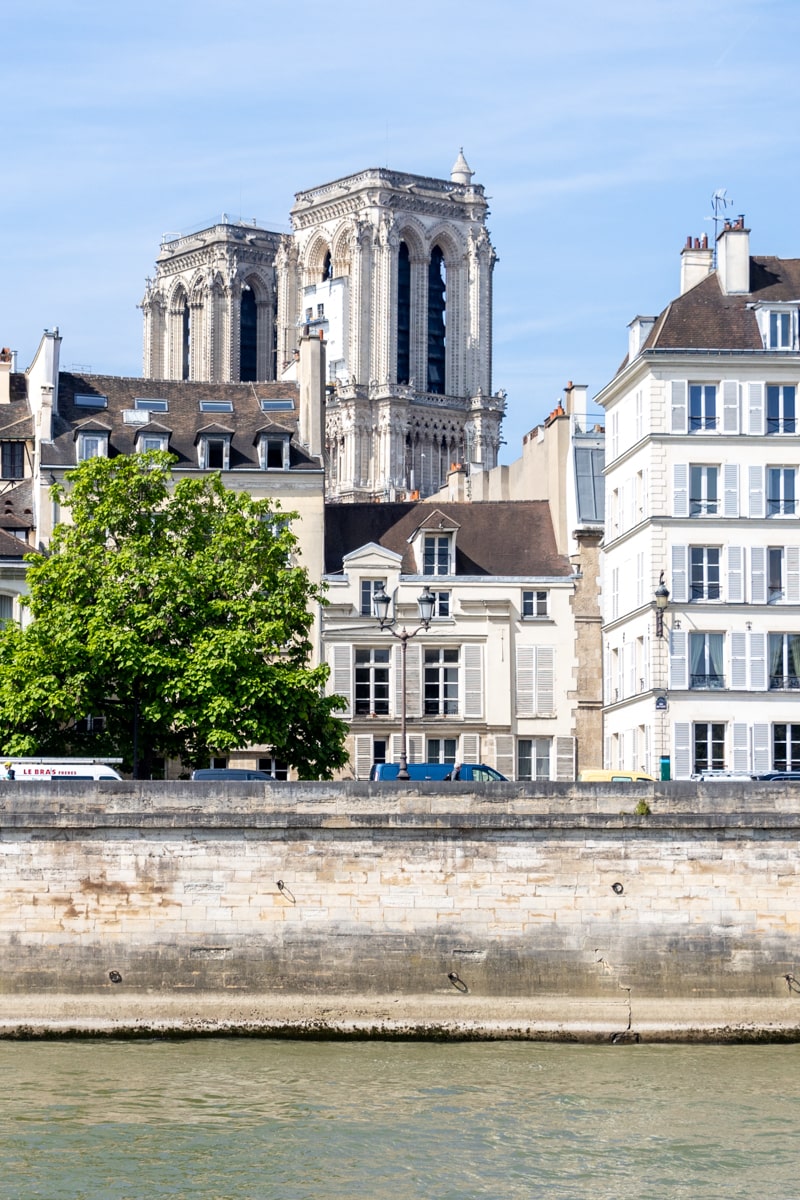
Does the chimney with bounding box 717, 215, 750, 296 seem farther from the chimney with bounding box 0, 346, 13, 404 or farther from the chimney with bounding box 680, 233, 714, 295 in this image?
the chimney with bounding box 0, 346, 13, 404

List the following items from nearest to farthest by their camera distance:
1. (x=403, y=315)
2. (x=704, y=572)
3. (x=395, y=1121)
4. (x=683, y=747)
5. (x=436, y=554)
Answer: (x=395, y=1121) < (x=683, y=747) < (x=704, y=572) < (x=436, y=554) < (x=403, y=315)

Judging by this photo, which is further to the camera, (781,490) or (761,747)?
(781,490)

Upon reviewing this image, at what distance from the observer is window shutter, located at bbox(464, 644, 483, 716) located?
175 ft

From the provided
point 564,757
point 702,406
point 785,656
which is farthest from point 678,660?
point 564,757

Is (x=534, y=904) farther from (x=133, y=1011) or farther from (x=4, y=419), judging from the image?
(x=4, y=419)

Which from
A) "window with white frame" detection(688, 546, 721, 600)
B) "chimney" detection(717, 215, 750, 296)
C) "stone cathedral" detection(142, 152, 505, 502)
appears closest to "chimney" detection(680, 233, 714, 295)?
"chimney" detection(717, 215, 750, 296)

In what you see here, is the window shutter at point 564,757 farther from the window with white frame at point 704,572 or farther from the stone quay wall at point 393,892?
the stone quay wall at point 393,892

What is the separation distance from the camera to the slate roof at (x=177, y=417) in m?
54.8

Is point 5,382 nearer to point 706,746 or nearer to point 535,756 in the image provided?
point 535,756

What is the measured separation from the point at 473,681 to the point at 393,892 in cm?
1986

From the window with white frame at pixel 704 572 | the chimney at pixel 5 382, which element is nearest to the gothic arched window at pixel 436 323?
the chimney at pixel 5 382

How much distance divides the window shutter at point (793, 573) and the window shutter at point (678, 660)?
2.50m

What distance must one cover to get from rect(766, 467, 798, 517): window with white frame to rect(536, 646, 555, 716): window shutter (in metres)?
7.86

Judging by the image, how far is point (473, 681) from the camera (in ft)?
175
